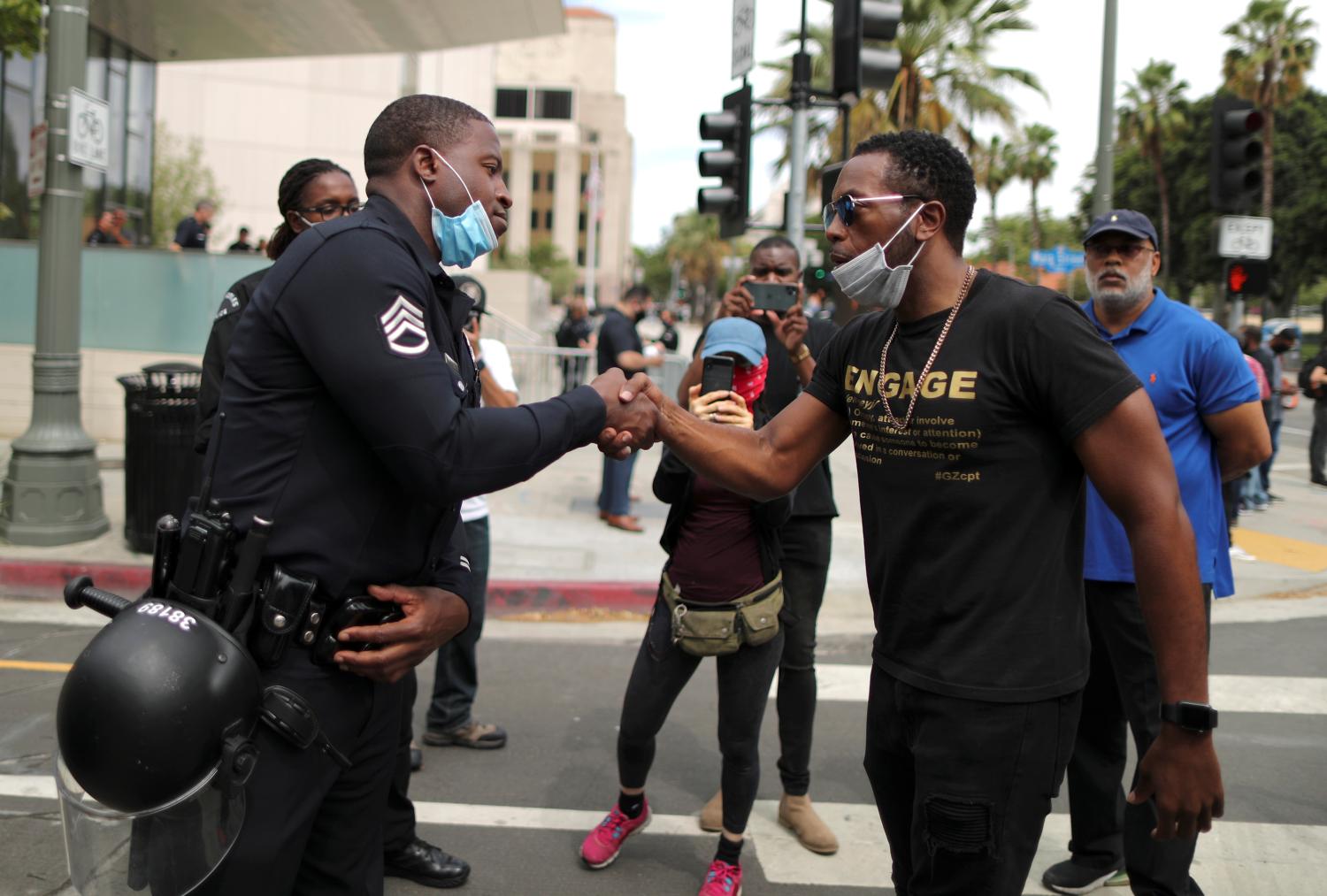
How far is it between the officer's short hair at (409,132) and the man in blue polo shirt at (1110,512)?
2313 millimetres

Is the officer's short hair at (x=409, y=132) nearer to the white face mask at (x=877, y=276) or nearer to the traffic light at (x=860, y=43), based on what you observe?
the white face mask at (x=877, y=276)

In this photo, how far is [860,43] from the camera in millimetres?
8117

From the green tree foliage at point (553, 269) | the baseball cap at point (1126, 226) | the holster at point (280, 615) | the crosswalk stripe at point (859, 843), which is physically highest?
the green tree foliage at point (553, 269)

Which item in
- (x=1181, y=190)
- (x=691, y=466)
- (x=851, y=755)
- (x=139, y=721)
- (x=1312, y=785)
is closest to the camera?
(x=139, y=721)

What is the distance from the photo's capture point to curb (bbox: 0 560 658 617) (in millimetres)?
7043

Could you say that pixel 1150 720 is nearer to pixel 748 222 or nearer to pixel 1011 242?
pixel 748 222

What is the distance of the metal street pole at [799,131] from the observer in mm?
8586

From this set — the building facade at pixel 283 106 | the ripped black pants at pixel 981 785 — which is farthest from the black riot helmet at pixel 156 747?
the building facade at pixel 283 106

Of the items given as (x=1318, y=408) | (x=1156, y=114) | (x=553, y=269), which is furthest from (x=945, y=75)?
(x=553, y=269)

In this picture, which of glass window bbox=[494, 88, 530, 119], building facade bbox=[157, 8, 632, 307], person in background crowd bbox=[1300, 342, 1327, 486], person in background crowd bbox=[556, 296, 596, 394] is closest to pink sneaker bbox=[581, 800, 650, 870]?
person in background crowd bbox=[556, 296, 596, 394]

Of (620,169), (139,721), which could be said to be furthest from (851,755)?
(620,169)

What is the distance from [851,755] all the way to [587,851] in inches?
64.7

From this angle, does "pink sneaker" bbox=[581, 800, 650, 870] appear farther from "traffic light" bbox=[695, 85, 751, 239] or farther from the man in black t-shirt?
"traffic light" bbox=[695, 85, 751, 239]

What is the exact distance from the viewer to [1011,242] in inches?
3561
